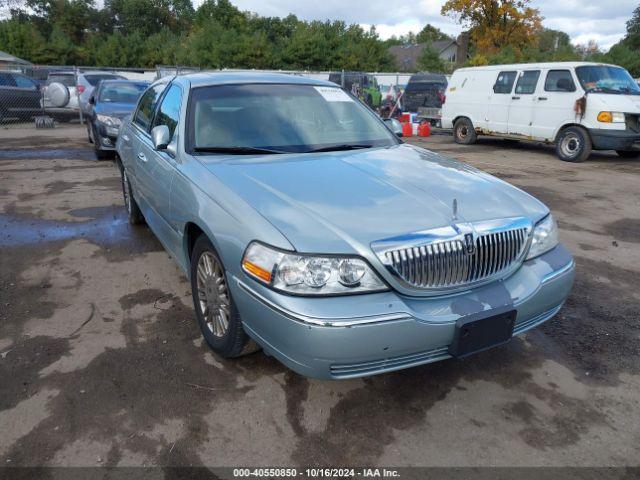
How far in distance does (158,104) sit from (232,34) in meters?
42.2

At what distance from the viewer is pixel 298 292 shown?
2.24m

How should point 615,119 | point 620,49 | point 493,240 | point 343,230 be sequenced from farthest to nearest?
point 620,49 < point 615,119 < point 493,240 < point 343,230

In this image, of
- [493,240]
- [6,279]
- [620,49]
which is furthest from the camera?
[620,49]

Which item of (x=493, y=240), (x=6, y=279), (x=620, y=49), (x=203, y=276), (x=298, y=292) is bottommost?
(x=6, y=279)

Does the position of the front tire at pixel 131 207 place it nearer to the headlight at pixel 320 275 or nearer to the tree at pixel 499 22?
the headlight at pixel 320 275

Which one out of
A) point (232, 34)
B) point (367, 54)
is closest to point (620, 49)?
point (367, 54)

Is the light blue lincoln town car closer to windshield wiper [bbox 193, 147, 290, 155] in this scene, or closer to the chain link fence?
windshield wiper [bbox 193, 147, 290, 155]

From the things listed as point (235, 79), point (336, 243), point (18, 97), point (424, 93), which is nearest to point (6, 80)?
point (18, 97)

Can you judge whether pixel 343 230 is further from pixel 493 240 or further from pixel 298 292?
pixel 493 240

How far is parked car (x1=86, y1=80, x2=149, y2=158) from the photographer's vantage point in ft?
31.9

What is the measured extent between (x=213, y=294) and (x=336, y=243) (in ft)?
3.39

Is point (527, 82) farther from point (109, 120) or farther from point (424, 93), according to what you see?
point (109, 120)

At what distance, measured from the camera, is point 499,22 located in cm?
4616

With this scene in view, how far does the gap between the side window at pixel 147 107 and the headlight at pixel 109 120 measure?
4910 mm
